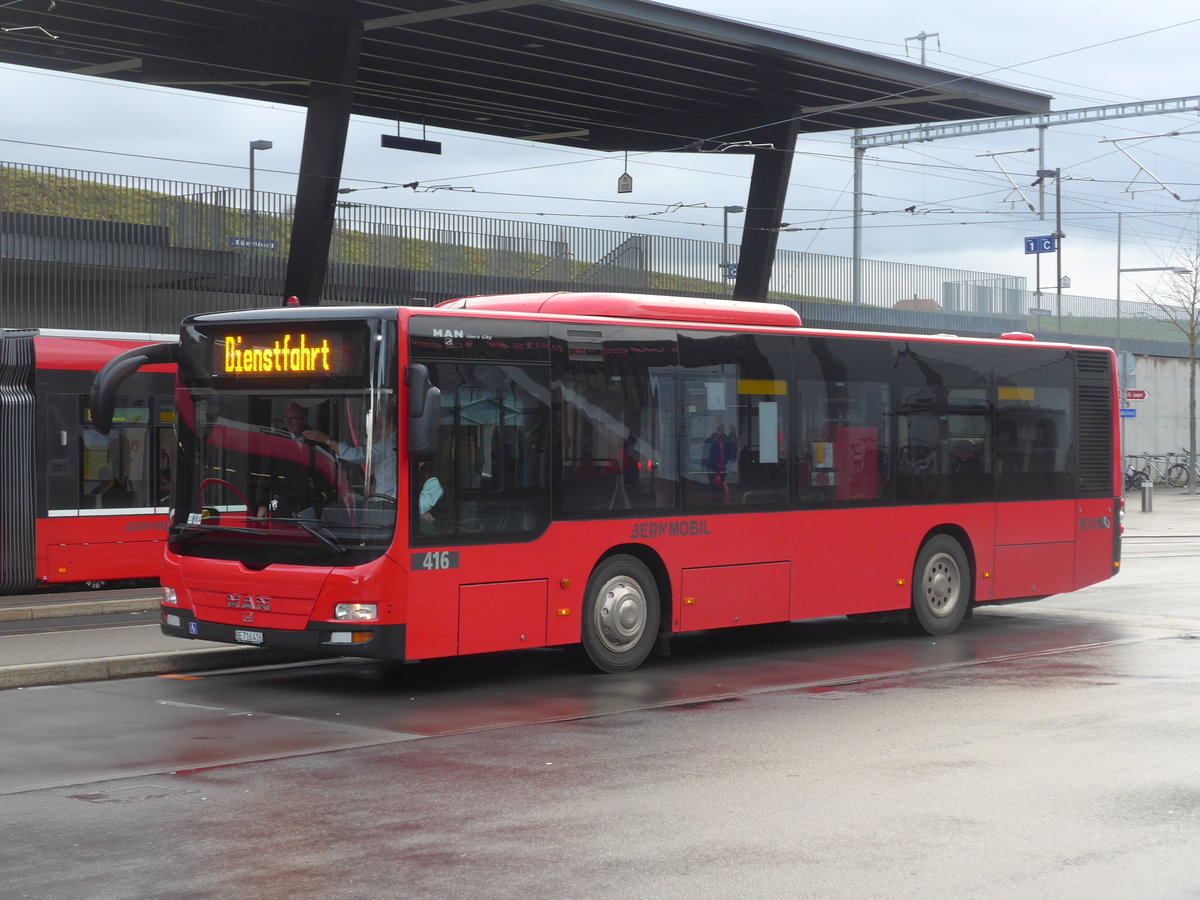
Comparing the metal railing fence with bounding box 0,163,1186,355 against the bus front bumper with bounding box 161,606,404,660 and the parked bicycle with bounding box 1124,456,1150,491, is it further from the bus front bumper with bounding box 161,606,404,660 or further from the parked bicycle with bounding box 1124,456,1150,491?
the parked bicycle with bounding box 1124,456,1150,491

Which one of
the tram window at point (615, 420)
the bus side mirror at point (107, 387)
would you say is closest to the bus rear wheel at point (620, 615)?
the tram window at point (615, 420)

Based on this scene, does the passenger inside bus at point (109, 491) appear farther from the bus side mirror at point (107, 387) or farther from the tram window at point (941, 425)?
the tram window at point (941, 425)

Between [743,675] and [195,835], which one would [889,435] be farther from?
[195,835]

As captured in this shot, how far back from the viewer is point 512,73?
26.4 meters

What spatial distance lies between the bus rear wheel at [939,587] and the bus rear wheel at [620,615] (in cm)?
356

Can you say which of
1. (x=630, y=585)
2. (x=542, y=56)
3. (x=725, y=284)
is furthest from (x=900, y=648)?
(x=725, y=284)

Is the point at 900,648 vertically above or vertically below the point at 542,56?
below

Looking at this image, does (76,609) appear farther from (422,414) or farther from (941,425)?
(941,425)

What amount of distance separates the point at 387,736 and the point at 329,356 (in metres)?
2.84

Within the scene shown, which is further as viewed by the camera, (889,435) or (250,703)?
(889,435)

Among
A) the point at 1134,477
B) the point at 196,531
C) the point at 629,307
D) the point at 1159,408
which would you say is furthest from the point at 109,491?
the point at 1159,408

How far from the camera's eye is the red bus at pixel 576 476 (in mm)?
11078

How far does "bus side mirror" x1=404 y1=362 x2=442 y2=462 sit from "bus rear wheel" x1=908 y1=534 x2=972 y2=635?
6217 millimetres

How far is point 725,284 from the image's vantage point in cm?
3734
